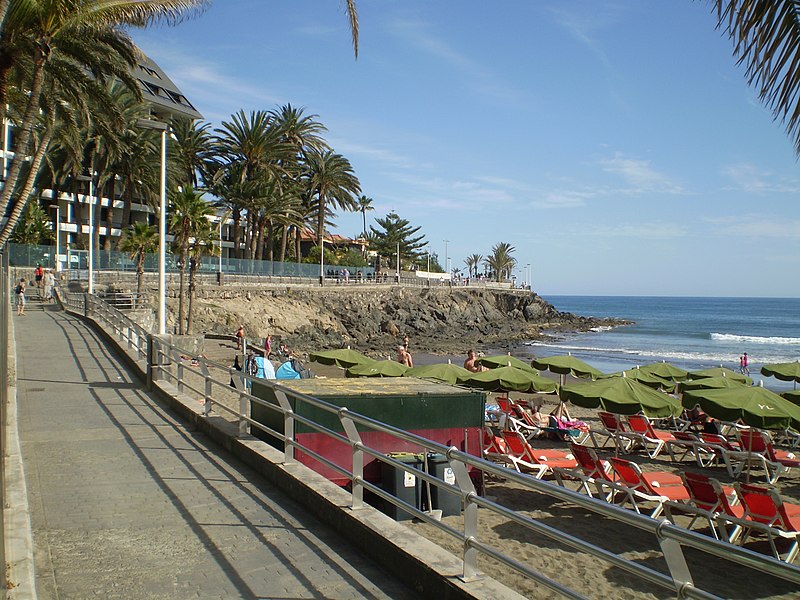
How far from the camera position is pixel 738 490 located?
9039 mm

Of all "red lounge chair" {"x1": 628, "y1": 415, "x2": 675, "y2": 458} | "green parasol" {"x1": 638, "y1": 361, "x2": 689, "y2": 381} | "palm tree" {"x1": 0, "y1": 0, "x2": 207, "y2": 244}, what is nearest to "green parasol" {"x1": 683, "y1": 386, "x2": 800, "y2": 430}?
"red lounge chair" {"x1": 628, "y1": 415, "x2": 675, "y2": 458}

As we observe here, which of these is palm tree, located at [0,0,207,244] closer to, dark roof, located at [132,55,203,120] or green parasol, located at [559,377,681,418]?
green parasol, located at [559,377,681,418]

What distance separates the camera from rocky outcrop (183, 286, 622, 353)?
50281 millimetres

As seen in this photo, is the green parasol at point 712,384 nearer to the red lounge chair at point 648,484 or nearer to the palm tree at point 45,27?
the red lounge chair at point 648,484

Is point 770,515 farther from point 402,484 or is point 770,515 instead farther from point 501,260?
point 501,260

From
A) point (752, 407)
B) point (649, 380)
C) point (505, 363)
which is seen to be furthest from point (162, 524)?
point (649, 380)

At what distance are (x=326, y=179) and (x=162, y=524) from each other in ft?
207

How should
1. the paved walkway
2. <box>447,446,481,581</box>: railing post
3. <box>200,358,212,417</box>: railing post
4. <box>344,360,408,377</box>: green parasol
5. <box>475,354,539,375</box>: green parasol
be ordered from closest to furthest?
<box>447,446,481,581</box>: railing post, the paved walkway, <box>200,358,212,417</box>: railing post, <box>344,360,408,377</box>: green parasol, <box>475,354,539,375</box>: green parasol

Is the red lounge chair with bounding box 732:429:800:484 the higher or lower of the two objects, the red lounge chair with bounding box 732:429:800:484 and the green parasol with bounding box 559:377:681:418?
the lower

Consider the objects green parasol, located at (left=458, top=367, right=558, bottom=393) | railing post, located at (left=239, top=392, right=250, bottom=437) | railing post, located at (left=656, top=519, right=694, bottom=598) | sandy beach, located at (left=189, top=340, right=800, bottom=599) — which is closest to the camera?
railing post, located at (left=656, top=519, right=694, bottom=598)

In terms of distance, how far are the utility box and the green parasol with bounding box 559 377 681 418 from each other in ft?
15.6

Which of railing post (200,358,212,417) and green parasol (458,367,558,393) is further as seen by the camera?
green parasol (458,367,558,393)

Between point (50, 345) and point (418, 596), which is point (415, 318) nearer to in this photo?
point (50, 345)

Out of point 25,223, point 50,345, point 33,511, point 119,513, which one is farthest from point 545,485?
point 25,223
